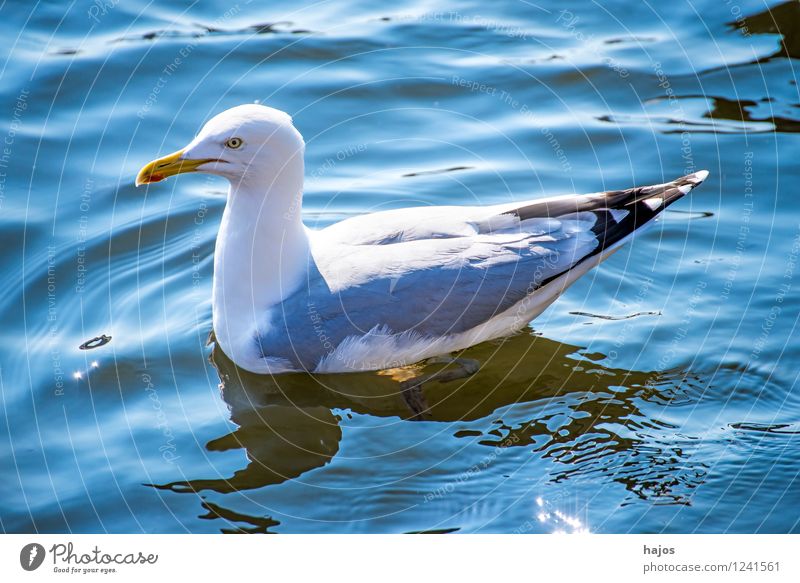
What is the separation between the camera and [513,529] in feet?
18.8

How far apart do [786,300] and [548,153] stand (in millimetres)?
2546

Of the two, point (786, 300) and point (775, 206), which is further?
point (775, 206)

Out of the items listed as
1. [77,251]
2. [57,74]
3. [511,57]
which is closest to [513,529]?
[77,251]

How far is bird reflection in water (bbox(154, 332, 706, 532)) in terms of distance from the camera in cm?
607

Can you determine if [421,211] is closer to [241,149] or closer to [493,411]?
[241,149]

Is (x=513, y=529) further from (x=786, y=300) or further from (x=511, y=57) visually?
(x=511, y=57)

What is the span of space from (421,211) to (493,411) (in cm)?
138
